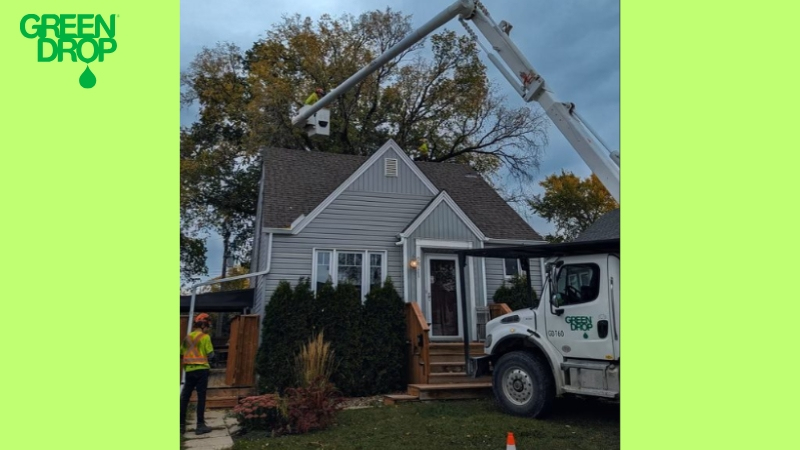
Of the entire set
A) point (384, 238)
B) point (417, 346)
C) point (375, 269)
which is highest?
point (384, 238)

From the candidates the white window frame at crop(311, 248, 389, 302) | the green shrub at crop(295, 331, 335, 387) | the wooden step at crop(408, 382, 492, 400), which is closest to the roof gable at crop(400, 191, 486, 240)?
the white window frame at crop(311, 248, 389, 302)

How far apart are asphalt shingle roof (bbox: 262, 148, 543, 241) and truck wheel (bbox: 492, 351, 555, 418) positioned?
19.1ft

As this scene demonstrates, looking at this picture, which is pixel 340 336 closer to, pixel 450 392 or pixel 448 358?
pixel 448 358

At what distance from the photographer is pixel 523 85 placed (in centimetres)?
811

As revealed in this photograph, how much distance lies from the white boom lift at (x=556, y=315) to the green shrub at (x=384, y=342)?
3.01 meters

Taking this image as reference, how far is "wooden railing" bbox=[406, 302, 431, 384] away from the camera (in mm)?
11055

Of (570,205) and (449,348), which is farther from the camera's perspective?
(570,205)

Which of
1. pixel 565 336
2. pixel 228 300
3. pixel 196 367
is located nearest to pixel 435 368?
pixel 565 336

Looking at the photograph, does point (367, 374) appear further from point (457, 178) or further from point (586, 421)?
point (457, 178)

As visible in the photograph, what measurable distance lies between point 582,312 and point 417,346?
14.3 ft

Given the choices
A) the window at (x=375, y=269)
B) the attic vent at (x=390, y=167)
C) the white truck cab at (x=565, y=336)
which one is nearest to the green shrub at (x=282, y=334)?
the window at (x=375, y=269)

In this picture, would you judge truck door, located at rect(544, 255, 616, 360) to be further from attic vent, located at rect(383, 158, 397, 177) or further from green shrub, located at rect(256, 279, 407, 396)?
attic vent, located at rect(383, 158, 397, 177)

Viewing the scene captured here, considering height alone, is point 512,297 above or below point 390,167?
below

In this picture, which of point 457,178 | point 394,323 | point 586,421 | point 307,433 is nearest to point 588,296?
point 586,421
